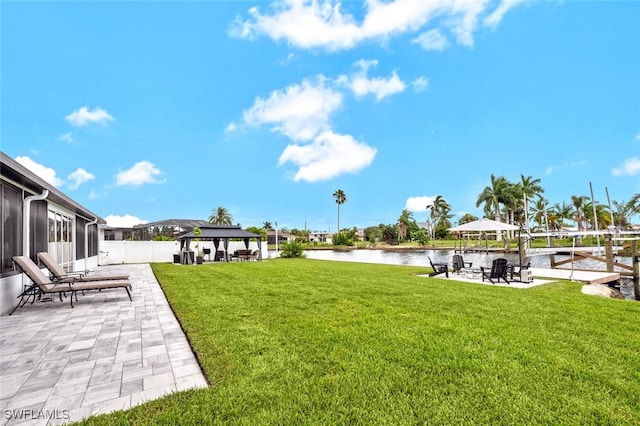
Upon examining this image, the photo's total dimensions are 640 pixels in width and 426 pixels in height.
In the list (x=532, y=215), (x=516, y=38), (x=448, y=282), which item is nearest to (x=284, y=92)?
(x=516, y=38)

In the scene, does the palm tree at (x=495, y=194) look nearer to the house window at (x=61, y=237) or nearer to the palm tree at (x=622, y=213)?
the palm tree at (x=622, y=213)

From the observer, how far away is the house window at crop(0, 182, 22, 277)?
575 centimetres

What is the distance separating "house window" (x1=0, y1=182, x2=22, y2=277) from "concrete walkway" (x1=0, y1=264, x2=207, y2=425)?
1.01 metres

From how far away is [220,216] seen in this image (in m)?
70.1

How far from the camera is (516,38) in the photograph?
17.5 meters

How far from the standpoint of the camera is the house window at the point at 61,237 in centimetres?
919

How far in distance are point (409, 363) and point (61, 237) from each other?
11587 mm

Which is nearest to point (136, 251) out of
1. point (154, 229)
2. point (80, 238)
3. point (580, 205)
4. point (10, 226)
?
point (80, 238)

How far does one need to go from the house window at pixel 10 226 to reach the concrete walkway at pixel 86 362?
3.32 feet

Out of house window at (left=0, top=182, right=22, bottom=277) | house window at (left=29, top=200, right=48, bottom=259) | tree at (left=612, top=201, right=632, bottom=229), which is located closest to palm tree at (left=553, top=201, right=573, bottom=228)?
tree at (left=612, top=201, right=632, bottom=229)

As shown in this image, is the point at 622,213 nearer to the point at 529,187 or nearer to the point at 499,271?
the point at 529,187

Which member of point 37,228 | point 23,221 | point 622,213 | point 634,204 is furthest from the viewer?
point 622,213

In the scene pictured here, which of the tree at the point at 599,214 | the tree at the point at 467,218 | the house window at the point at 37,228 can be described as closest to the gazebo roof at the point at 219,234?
the house window at the point at 37,228

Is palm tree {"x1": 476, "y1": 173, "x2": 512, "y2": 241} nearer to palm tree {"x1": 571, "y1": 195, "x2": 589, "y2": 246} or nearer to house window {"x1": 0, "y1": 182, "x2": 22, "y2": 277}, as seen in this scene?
palm tree {"x1": 571, "y1": 195, "x2": 589, "y2": 246}
